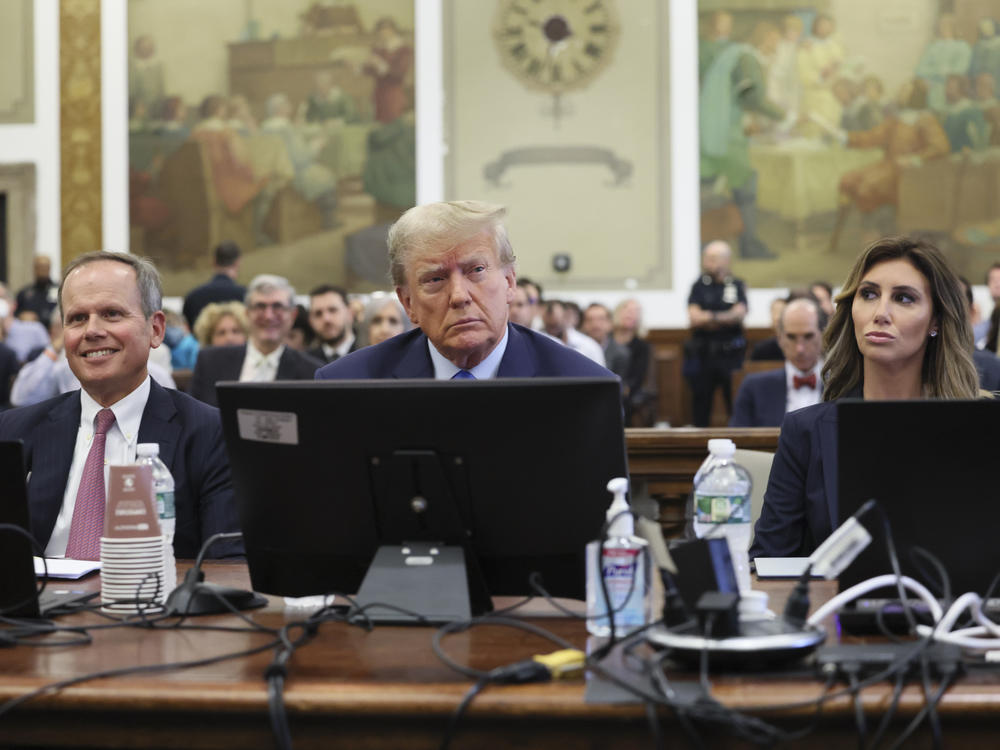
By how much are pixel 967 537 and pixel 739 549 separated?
0.40 meters

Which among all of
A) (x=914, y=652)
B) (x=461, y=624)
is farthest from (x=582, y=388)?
(x=914, y=652)

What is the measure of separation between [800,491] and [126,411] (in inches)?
62.8

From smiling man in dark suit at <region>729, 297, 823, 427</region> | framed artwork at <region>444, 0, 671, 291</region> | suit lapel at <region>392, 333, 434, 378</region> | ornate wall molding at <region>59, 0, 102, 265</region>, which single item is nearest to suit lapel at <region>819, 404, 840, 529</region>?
suit lapel at <region>392, 333, 434, 378</region>

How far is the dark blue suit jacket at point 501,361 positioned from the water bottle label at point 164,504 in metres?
0.76

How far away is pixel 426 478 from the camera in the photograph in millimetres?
2008

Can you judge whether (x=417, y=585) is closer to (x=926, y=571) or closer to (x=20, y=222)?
(x=926, y=571)

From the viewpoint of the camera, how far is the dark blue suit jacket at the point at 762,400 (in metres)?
6.32

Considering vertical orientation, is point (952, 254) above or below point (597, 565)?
above

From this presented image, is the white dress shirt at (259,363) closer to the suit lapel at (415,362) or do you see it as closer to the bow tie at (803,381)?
the bow tie at (803,381)

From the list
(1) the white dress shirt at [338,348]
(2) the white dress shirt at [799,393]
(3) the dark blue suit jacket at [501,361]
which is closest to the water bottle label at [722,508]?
(3) the dark blue suit jacket at [501,361]

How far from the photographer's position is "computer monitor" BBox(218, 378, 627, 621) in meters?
1.97

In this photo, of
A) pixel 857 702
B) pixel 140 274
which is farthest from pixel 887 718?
pixel 140 274

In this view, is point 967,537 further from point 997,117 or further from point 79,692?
point 997,117

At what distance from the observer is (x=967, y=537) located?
6.35 ft
